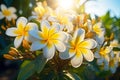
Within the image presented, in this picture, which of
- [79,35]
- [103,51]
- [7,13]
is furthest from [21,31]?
[7,13]

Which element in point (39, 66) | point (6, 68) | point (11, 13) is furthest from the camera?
point (6, 68)

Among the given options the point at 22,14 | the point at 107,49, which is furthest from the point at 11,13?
the point at 107,49

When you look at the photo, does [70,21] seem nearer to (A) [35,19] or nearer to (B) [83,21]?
(B) [83,21]

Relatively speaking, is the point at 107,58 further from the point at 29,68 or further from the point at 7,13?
the point at 7,13

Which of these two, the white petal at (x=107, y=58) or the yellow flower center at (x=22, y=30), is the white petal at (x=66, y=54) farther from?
the white petal at (x=107, y=58)

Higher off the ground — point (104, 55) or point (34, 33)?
point (34, 33)

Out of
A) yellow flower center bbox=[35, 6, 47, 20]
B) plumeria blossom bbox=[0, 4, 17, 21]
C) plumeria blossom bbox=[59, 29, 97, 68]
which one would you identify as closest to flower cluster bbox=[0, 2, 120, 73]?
plumeria blossom bbox=[59, 29, 97, 68]

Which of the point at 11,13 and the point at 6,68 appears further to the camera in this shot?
the point at 6,68

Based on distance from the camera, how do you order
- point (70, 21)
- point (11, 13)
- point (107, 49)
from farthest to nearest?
point (11, 13), point (107, 49), point (70, 21)
